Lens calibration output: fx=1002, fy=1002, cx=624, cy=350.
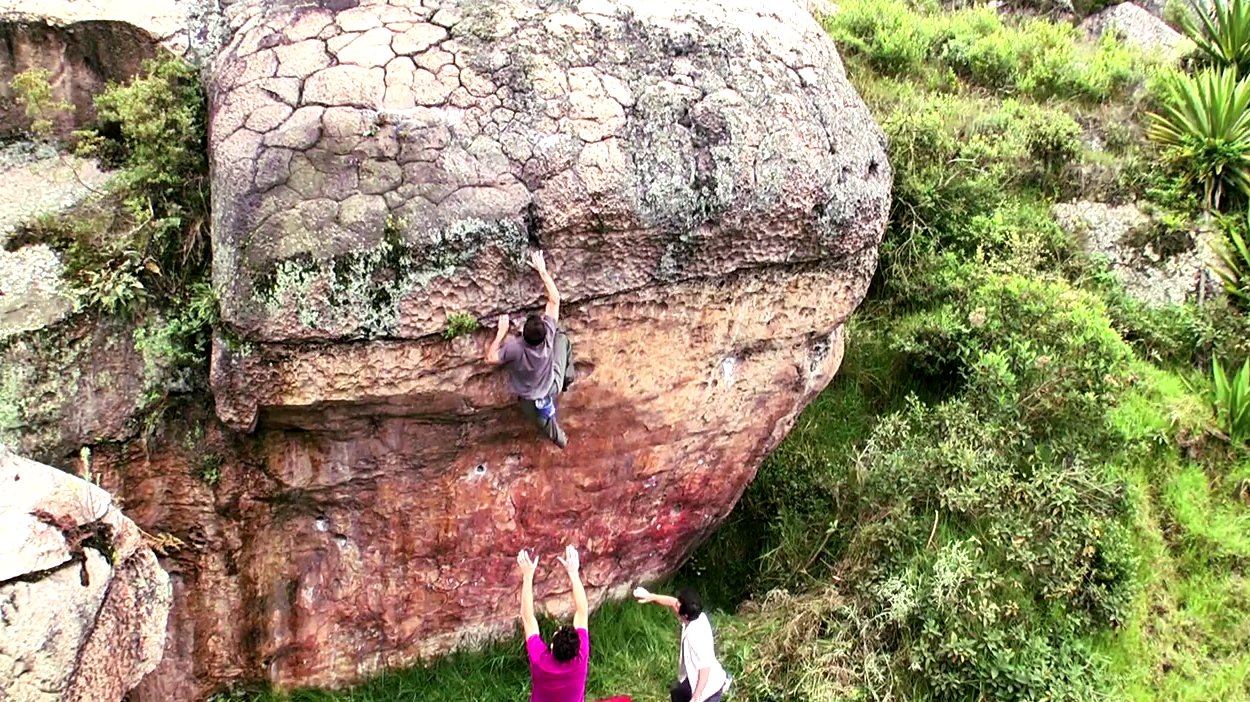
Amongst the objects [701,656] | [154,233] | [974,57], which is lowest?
[701,656]

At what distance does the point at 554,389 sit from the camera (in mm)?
4340

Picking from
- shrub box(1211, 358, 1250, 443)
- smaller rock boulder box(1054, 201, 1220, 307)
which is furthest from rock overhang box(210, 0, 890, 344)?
smaller rock boulder box(1054, 201, 1220, 307)

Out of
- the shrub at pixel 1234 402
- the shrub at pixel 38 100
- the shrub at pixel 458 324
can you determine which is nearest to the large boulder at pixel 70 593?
the shrub at pixel 458 324

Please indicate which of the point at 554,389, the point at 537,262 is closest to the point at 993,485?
the point at 554,389

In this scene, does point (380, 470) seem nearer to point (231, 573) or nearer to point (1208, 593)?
point (231, 573)

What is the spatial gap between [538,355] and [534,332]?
0.40 feet

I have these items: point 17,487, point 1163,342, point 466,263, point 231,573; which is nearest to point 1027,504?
point 1163,342

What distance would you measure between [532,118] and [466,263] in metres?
0.72

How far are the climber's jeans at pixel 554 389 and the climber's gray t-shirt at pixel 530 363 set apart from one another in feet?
0.14

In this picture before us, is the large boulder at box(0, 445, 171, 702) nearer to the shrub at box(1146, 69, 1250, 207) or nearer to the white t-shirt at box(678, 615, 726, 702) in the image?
the white t-shirt at box(678, 615, 726, 702)

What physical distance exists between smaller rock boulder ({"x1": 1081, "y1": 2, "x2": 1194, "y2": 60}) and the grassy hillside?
7.86ft

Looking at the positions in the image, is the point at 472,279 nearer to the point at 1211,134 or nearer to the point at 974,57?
the point at 1211,134

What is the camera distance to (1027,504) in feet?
18.0

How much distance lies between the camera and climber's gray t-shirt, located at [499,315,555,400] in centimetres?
418
